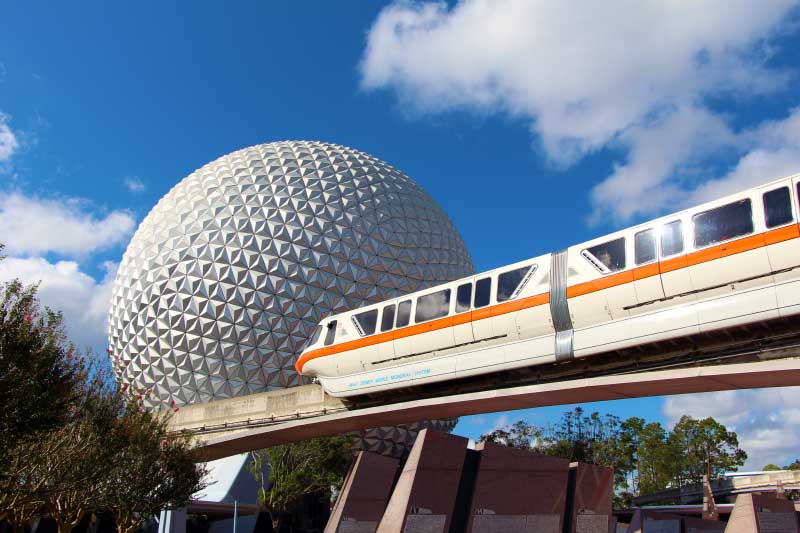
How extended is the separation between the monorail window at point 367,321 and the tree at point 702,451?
54.9 metres

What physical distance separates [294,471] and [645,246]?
69.2ft

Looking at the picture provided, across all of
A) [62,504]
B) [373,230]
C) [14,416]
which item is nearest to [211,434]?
[62,504]

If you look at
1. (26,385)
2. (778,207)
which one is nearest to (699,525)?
(778,207)

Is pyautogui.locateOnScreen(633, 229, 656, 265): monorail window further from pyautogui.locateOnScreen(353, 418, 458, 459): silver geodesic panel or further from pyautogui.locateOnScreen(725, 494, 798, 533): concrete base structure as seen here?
pyautogui.locateOnScreen(353, 418, 458, 459): silver geodesic panel

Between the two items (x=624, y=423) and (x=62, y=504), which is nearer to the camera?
(x=62, y=504)

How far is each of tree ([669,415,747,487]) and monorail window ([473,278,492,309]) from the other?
5592cm

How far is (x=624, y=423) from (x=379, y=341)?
56.6m

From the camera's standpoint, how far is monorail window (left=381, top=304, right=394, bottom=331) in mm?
17094

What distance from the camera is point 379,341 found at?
1709cm

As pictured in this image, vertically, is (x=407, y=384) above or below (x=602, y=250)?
below

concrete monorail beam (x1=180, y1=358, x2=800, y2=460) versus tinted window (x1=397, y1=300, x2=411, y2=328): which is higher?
tinted window (x1=397, y1=300, x2=411, y2=328)

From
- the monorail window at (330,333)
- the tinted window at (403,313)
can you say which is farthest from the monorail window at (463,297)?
the monorail window at (330,333)

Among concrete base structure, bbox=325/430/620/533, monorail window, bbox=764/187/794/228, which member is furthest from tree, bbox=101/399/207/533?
monorail window, bbox=764/187/794/228

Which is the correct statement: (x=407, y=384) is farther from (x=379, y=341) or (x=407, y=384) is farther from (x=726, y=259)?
(x=726, y=259)
